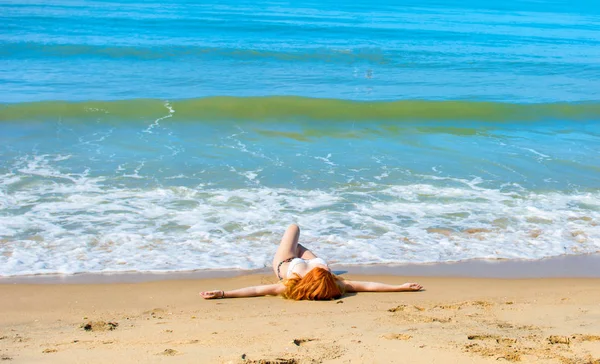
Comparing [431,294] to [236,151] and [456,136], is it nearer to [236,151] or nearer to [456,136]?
[236,151]

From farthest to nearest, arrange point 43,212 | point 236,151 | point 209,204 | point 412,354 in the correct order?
point 236,151 → point 209,204 → point 43,212 → point 412,354

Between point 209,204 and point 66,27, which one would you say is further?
point 66,27

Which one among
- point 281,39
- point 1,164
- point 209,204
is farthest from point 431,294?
point 281,39

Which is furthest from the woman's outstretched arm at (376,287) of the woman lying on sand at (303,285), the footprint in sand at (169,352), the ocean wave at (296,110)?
the ocean wave at (296,110)

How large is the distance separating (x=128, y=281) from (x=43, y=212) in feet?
8.13

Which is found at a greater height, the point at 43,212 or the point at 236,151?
the point at 236,151

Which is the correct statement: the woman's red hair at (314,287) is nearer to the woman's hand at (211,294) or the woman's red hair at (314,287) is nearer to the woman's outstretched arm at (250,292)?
the woman's outstretched arm at (250,292)

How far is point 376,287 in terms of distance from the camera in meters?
6.46

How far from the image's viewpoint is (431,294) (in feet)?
21.1

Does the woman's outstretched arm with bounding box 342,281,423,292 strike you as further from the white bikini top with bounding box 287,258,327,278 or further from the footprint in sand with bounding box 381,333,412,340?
the footprint in sand with bounding box 381,333,412,340

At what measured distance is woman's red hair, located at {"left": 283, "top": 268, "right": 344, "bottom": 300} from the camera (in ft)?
19.9

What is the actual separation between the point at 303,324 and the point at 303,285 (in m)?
0.89

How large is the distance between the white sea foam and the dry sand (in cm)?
72

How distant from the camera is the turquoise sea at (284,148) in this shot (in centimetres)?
794
